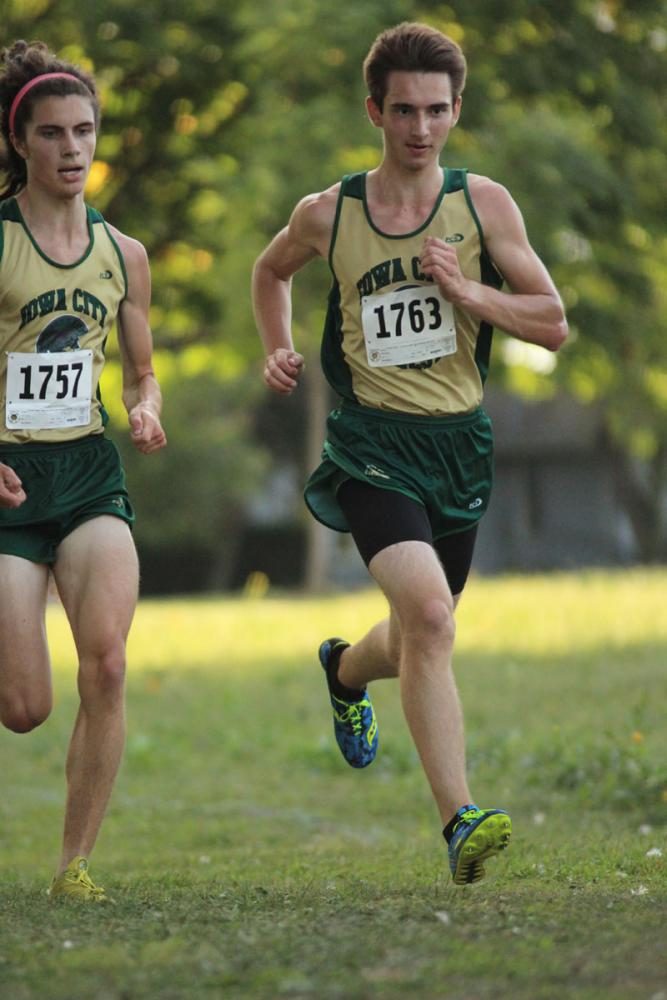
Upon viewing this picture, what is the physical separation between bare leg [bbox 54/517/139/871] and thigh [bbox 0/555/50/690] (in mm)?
82

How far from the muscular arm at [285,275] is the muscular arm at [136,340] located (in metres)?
0.39

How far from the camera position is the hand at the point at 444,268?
5.87 metres

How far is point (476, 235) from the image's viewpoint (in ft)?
19.9

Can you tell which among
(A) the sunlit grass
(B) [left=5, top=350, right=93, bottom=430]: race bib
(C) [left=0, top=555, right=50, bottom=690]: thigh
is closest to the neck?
(B) [left=5, top=350, right=93, bottom=430]: race bib

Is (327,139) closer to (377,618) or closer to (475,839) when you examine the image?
(377,618)

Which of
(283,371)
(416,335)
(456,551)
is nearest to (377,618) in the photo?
(456,551)

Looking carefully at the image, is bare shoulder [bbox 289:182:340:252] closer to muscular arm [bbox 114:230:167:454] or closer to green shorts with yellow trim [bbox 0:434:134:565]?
muscular arm [bbox 114:230:167:454]

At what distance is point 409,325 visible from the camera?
605cm

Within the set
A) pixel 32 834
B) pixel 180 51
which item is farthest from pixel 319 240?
pixel 180 51

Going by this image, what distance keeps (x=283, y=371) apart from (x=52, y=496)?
894 millimetres

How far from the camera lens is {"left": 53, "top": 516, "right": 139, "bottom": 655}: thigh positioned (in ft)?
19.0

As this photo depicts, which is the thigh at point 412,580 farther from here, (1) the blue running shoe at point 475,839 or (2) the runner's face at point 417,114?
(2) the runner's face at point 417,114

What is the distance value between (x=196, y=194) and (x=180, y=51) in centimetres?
185

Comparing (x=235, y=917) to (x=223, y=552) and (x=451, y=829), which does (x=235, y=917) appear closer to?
(x=451, y=829)
